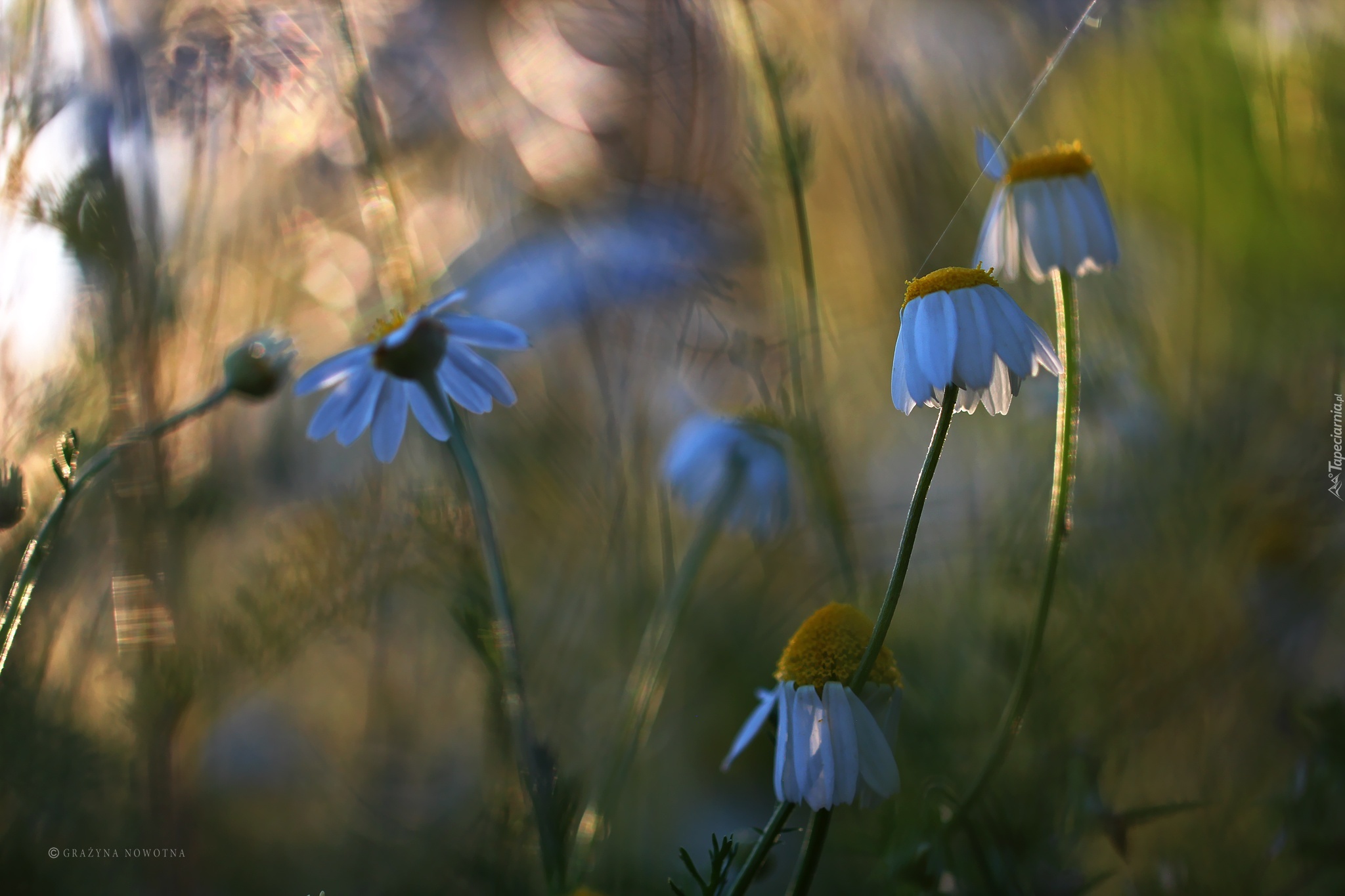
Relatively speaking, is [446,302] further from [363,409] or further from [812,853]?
[812,853]

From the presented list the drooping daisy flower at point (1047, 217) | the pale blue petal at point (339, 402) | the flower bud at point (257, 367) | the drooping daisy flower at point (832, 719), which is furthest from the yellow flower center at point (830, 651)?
the flower bud at point (257, 367)

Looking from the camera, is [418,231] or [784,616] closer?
[784,616]

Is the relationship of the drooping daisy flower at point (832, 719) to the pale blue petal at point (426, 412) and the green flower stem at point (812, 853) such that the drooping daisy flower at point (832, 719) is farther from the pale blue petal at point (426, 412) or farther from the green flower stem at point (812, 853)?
the pale blue petal at point (426, 412)

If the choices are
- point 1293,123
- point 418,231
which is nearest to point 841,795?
point 1293,123

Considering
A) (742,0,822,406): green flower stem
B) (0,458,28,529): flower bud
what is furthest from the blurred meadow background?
(0,458,28,529): flower bud

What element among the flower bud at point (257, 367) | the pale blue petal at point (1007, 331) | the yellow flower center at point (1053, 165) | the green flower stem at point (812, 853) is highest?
the yellow flower center at point (1053, 165)

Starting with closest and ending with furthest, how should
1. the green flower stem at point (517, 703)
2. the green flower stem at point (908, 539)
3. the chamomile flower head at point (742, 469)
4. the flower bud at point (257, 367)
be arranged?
the green flower stem at point (908, 539) → the green flower stem at point (517, 703) → the flower bud at point (257, 367) → the chamomile flower head at point (742, 469)

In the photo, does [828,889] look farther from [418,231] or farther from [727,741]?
[418,231]
